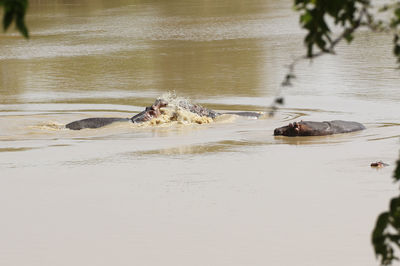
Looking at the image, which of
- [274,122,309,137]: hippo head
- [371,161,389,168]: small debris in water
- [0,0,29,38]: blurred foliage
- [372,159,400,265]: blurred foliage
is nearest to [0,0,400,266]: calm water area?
[371,161,389,168]: small debris in water

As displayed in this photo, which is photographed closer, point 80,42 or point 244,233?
point 244,233

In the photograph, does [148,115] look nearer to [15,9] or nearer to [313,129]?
[313,129]

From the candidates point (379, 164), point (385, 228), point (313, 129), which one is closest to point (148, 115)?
point (313, 129)

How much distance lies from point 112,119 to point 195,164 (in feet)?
15.1

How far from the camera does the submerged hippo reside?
16891 mm

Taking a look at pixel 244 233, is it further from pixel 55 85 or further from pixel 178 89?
pixel 55 85

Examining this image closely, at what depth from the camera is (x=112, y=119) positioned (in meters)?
17.2

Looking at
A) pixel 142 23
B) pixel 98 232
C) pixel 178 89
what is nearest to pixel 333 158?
pixel 98 232

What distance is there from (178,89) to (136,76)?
295cm

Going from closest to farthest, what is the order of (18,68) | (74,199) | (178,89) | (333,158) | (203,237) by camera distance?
(203,237) → (74,199) → (333,158) → (178,89) → (18,68)

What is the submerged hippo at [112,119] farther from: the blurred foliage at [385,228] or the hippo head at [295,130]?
the blurred foliage at [385,228]

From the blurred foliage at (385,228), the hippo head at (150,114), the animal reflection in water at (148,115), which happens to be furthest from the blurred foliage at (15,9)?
the hippo head at (150,114)

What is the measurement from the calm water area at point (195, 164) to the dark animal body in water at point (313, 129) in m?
0.22

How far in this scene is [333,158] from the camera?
12.9 metres
